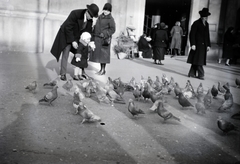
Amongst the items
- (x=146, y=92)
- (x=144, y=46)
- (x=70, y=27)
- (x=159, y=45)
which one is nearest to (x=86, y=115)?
(x=146, y=92)

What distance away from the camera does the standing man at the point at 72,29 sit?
7.39m

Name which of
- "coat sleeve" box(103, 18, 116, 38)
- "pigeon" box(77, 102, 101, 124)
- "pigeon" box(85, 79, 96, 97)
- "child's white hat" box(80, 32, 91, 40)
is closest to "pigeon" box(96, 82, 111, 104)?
"pigeon" box(85, 79, 96, 97)

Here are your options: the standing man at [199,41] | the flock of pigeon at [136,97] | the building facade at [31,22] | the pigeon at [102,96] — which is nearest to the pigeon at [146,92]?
the flock of pigeon at [136,97]

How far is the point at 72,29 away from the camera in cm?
751

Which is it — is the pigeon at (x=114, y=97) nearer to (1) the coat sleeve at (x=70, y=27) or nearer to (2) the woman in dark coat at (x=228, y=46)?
(1) the coat sleeve at (x=70, y=27)

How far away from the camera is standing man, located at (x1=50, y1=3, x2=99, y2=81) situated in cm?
739

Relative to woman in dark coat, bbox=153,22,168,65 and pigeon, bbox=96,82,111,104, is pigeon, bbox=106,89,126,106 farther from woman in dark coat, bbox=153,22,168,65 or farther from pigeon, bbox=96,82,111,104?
woman in dark coat, bbox=153,22,168,65

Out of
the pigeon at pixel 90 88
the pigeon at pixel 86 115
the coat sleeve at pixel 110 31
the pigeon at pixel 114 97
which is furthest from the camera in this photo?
the coat sleeve at pixel 110 31

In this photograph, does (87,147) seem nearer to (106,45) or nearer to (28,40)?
(106,45)

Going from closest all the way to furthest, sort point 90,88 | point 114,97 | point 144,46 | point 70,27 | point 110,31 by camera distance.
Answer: point 114,97 → point 90,88 → point 70,27 → point 110,31 → point 144,46

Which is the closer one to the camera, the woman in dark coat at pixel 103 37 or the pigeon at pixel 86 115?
the pigeon at pixel 86 115

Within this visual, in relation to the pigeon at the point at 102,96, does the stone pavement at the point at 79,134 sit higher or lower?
lower

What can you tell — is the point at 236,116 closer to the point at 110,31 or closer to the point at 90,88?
the point at 90,88

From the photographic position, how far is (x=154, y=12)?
105 ft
